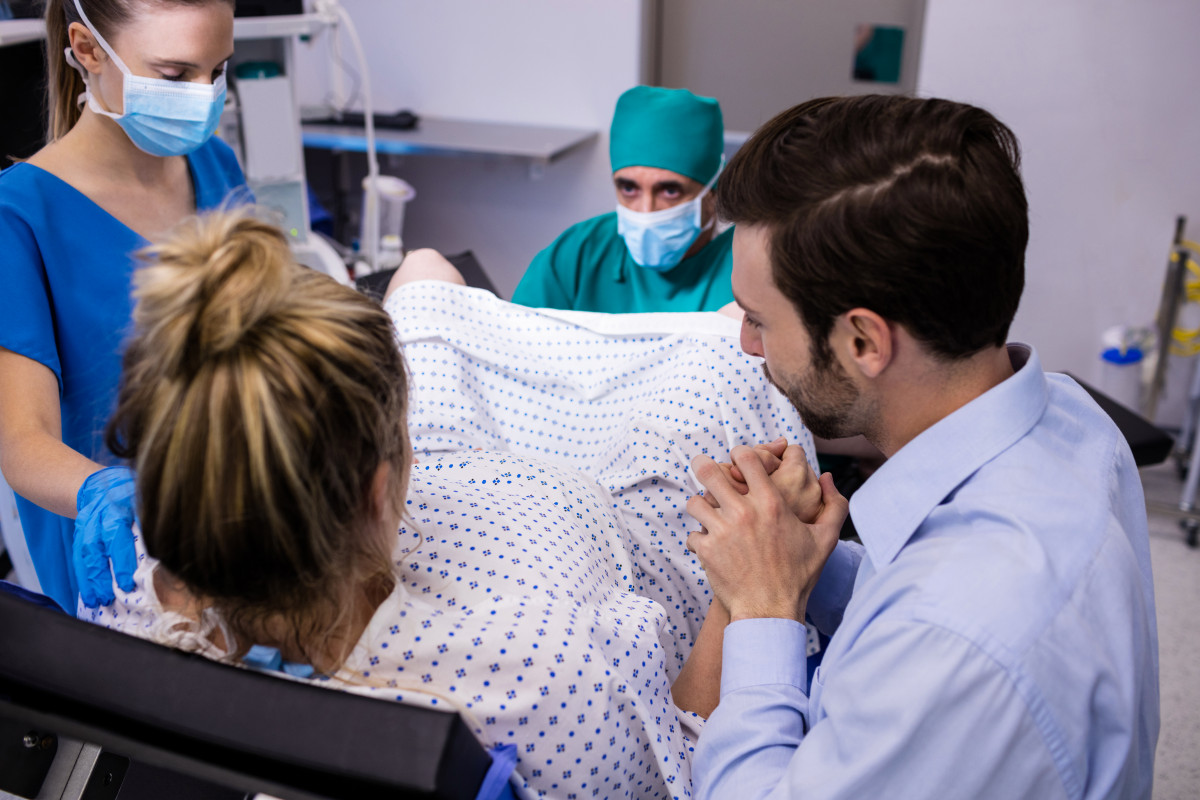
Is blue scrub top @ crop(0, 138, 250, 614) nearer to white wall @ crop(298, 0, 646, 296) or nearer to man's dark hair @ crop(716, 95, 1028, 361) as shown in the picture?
man's dark hair @ crop(716, 95, 1028, 361)

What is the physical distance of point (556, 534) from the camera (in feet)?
3.34

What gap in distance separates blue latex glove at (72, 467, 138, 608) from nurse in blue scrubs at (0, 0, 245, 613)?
0.12 metres

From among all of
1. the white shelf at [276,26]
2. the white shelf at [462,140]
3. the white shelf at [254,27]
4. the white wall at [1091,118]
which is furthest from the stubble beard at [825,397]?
the white shelf at [462,140]

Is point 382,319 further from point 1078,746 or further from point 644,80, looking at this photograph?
point 644,80

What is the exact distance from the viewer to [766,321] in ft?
2.94

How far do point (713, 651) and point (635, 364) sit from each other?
0.54 metres

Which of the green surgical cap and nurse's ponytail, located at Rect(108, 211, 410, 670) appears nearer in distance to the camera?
nurse's ponytail, located at Rect(108, 211, 410, 670)

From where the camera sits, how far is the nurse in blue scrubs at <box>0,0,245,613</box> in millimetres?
1162

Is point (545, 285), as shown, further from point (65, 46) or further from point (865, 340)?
point (865, 340)

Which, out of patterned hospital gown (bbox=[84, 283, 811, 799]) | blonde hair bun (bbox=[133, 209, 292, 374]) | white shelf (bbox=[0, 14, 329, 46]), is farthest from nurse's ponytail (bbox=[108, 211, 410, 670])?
white shelf (bbox=[0, 14, 329, 46])

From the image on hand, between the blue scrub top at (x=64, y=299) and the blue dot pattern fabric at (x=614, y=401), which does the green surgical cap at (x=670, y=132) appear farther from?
the blue scrub top at (x=64, y=299)

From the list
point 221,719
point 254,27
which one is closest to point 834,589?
point 221,719

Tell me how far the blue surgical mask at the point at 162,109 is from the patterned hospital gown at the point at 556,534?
1.35ft

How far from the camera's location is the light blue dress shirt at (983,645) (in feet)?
2.17
